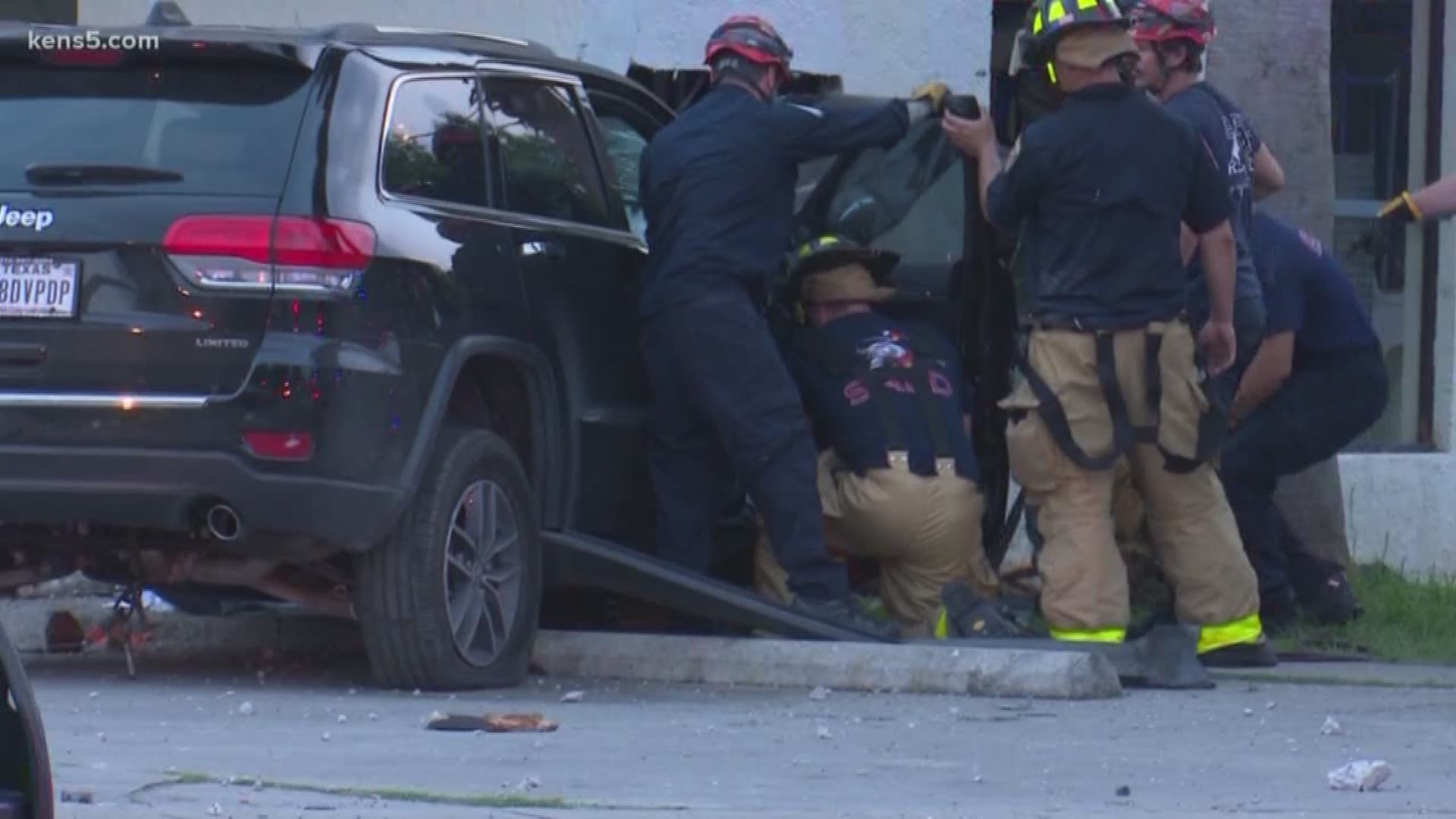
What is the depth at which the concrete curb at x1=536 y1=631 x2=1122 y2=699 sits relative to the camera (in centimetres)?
800

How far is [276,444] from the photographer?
23.8 feet

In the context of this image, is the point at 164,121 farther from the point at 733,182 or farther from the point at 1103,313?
the point at 1103,313

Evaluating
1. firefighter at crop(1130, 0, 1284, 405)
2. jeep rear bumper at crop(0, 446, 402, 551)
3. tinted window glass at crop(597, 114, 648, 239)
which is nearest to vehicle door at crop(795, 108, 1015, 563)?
tinted window glass at crop(597, 114, 648, 239)

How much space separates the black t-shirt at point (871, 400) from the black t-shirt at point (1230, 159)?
86cm

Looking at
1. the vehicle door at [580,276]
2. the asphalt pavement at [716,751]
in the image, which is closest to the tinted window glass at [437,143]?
the vehicle door at [580,276]

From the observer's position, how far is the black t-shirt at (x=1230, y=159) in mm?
8859

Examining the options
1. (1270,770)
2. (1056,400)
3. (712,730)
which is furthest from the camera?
(1056,400)

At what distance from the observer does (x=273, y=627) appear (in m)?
9.01

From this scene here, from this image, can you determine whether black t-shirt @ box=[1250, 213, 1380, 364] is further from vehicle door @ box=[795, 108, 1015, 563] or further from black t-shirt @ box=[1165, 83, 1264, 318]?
vehicle door @ box=[795, 108, 1015, 563]

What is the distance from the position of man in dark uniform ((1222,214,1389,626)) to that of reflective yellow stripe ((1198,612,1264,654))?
2.71 feet

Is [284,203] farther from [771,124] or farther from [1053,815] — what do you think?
Result: [1053,815]

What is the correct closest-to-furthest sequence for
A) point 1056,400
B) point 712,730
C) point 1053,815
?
1. point 1053,815
2. point 712,730
3. point 1056,400

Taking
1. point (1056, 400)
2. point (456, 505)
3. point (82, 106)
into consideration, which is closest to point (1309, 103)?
point (1056, 400)

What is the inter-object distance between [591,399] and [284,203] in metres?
1.43
